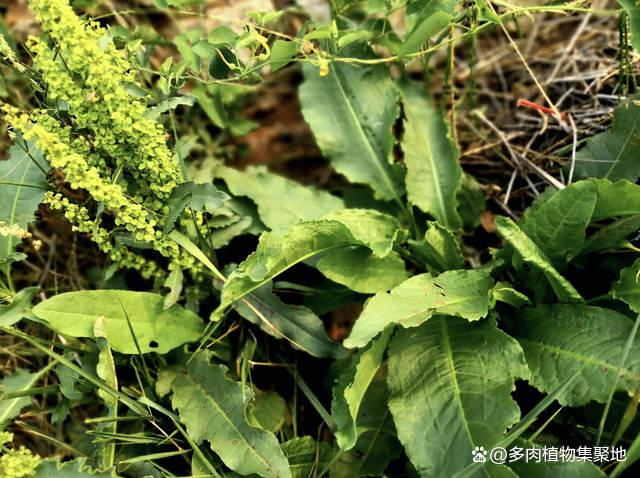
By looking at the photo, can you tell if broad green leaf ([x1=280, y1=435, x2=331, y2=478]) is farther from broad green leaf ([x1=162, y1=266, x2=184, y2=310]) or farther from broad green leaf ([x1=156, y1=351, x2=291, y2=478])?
broad green leaf ([x1=162, y1=266, x2=184, y2=310])

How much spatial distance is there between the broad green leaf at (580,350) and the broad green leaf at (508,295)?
0.05 meters

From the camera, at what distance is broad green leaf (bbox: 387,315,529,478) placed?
1185 mm

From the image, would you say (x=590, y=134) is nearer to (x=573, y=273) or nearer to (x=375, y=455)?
(x=573, y=273)

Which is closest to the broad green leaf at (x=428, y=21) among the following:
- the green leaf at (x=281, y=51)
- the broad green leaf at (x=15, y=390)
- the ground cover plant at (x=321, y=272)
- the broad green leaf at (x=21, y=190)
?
the ground cover plant at (x=321, y=272)

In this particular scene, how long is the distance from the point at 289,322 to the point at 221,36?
84 cm

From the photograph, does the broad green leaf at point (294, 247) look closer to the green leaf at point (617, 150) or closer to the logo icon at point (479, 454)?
the logo icon at point (479, 454)

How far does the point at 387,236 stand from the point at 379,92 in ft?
1.83

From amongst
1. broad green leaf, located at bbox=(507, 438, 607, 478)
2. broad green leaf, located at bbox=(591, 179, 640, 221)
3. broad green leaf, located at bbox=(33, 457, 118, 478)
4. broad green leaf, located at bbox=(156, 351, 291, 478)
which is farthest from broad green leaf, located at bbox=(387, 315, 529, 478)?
broad green leaf, located at bbox=(33, 457, 118, 478)

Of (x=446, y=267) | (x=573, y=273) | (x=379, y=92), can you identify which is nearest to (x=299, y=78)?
(x=379, y=92)

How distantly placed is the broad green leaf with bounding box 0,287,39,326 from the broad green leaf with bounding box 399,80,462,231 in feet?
3.94

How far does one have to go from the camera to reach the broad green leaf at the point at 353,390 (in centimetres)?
117

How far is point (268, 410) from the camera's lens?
1.46 metres

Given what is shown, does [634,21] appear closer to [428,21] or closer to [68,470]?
[428,21]

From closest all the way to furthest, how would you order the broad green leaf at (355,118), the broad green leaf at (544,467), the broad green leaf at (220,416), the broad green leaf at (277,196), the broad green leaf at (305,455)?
1. the broad green leaf at (544,467)
2. the broad green leaf at (220,416)
3. the broad green leaf at (305,455)
4. the broad green leaf at (277,196)
5. the broad green leaf at (355,118)
